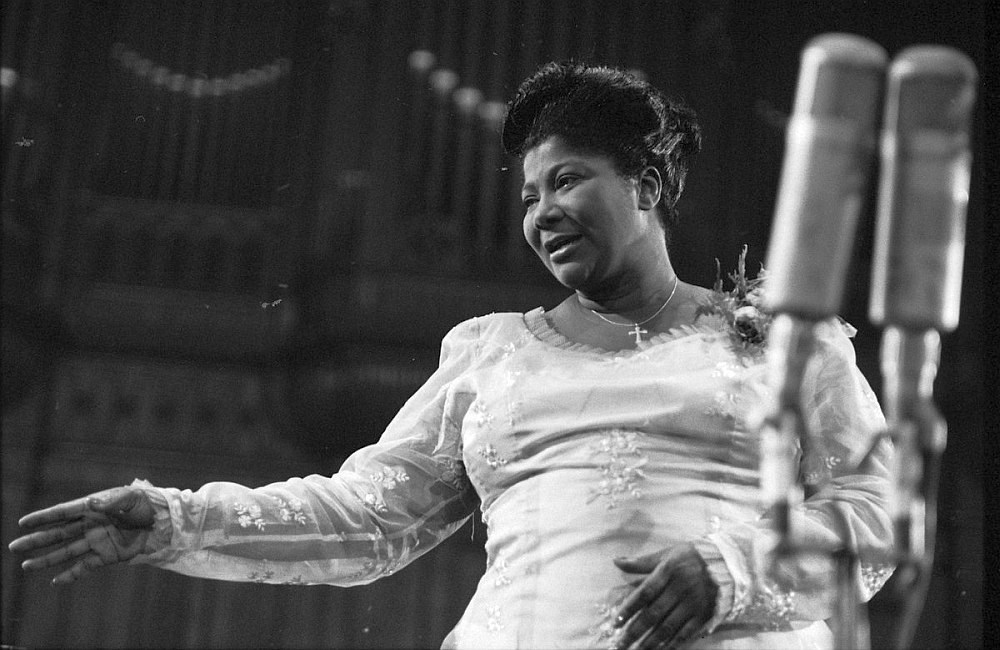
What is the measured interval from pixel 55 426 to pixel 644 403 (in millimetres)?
1191

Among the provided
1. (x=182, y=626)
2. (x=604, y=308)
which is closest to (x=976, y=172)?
(x=604, y=308)

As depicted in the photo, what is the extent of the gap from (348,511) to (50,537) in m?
0.31

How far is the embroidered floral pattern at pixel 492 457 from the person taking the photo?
1239 mm

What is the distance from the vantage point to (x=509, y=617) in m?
1.17

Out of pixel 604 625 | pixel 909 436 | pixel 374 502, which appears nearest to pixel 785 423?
pixel 909 436

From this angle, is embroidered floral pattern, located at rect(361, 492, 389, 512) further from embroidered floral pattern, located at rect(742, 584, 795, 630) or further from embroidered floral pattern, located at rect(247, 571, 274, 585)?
embroidered floral pattern, located at rect(742, 584, 795, 630)

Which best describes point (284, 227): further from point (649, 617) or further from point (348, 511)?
point (649, 617)

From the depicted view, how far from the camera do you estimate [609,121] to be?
1324 millimetres

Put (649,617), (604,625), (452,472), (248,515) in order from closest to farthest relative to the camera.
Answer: (649,617), (604,625), (248,515), (452,472)

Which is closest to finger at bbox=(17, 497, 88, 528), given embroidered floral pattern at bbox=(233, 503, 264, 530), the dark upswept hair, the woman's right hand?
the woman's right hand

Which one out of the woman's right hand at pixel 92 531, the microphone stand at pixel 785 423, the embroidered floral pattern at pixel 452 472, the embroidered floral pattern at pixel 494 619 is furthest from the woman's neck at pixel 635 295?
the microphone stand at pixel 785 423

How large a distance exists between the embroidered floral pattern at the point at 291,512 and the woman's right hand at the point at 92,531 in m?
0.14

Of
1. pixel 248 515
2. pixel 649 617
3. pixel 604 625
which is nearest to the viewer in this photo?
pixel 649 617

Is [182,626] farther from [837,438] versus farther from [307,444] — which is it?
[837,438]
